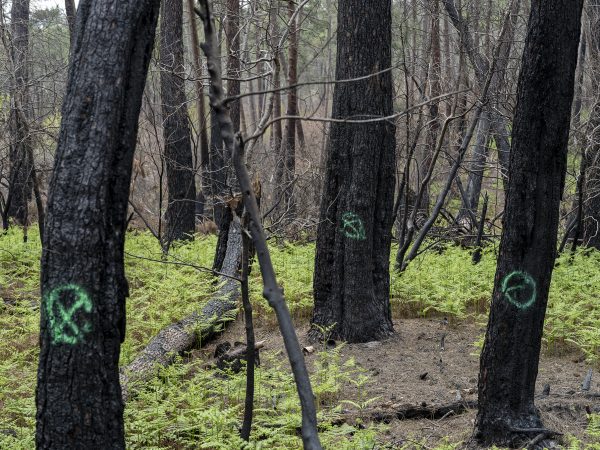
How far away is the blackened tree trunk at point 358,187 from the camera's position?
7855 mm

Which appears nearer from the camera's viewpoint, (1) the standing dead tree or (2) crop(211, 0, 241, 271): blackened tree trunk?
(1) the standing dead tree

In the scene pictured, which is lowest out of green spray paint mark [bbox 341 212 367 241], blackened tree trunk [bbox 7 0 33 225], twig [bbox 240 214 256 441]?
twig [bbox 240 214 256 441]

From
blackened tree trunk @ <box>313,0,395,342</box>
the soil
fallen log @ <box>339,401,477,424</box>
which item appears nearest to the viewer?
the soil

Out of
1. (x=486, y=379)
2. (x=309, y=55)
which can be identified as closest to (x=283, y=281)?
(x=486, y=379)

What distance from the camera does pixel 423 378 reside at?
7121 mm

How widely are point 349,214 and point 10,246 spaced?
7.21m

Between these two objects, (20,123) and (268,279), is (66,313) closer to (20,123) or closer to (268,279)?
(268,279)

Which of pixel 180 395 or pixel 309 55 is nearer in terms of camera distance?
pixel 180 395

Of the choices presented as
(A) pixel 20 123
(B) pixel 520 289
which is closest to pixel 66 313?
(B) pixel 520 289

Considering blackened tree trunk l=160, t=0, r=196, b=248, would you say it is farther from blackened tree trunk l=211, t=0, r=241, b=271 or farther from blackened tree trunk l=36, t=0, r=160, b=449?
blackened tree trunk l=36, t=0, r=160, b=449

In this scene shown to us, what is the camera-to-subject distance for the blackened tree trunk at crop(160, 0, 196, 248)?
13922 millimetres

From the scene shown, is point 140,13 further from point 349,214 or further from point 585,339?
point 585,339

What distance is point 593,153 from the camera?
37.7 ft

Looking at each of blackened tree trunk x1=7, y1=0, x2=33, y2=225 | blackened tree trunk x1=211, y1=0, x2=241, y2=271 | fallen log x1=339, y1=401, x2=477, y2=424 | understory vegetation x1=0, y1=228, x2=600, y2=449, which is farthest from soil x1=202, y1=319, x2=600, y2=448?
blackened tree trunk x1=7, y1=0, x2=33, y2=225
